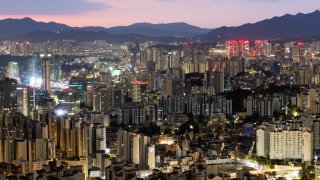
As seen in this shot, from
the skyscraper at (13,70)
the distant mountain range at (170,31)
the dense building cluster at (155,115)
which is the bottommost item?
the dense building cluster at (155,115)

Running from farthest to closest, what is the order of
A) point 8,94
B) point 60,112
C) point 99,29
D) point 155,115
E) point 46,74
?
point 99,29 < point 46,74 < point 8,94 < point 155,115 < point 60,112

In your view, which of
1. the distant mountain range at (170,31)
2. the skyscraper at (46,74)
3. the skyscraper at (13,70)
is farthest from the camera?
the distant mountain range at (170,31)

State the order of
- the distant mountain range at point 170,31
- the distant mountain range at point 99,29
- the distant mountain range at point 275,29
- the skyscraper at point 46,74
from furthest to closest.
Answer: the distant mountain range at point 275,29 → the distant mountain range at point 170,31 → the distant mountain range at point 99,29 → the skyscraper at point 46,74

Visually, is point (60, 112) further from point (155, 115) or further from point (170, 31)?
point (170, 31)

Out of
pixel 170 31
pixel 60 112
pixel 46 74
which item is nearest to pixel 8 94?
pixel 60 112

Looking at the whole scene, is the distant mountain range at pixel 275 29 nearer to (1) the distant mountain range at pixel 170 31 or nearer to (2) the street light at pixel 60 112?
(1) the distant mountain range at pixel 170 31

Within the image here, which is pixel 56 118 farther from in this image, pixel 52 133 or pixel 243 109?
pixel 243 109

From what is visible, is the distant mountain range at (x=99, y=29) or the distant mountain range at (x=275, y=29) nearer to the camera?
the distant mountain range at (x=99, y=29)

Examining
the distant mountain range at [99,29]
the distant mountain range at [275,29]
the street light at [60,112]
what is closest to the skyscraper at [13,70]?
the street light at [60,112]
